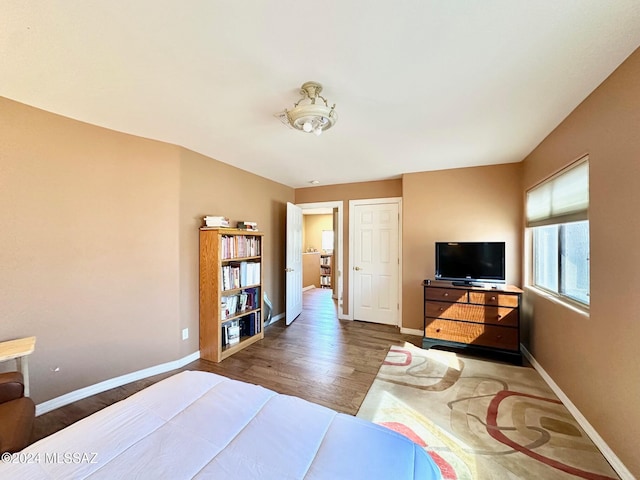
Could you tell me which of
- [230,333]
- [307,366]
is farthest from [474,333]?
[230,333]

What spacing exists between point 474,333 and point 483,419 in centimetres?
125

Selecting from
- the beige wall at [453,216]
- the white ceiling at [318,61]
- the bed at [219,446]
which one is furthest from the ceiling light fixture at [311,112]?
the beige wall at [453,216]

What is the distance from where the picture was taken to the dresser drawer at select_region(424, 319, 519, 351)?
2.90 m

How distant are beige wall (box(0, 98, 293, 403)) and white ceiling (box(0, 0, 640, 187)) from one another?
12.1 inches

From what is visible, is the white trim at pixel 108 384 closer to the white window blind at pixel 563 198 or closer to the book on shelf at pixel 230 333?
the book on shelf at pixel 230 333

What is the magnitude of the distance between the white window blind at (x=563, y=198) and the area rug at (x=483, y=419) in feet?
5.25

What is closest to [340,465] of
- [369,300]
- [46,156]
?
[46,156]

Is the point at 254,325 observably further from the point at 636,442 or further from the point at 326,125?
the point at 636,442

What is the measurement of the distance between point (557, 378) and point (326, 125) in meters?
3.01

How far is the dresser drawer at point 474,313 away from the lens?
2908mm

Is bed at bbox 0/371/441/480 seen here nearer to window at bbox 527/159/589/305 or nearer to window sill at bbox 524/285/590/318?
window sill at bbox 524/285/590/318

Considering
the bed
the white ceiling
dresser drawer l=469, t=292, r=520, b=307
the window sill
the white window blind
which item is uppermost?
the white ceiling

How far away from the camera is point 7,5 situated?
1.14 m

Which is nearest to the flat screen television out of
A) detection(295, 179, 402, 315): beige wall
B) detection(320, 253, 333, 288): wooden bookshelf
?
detection(295, 179, 402, 315): beige wall
